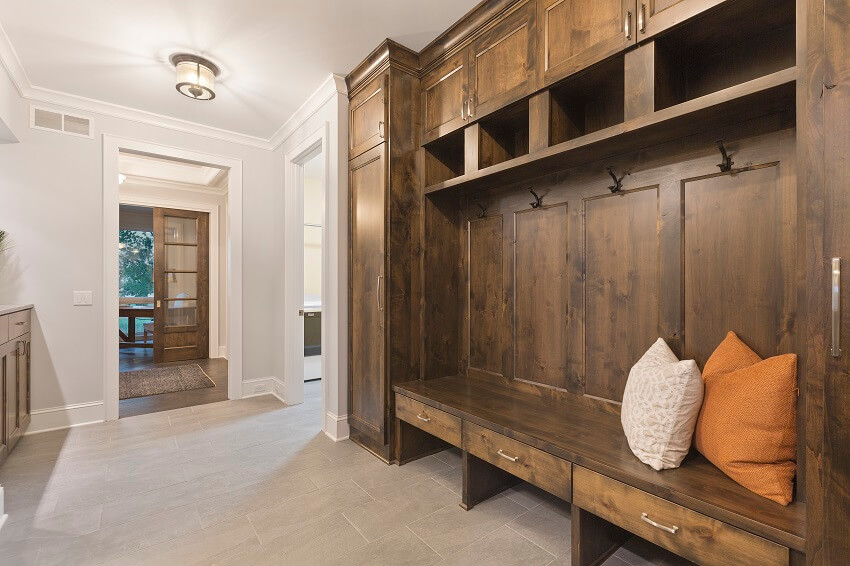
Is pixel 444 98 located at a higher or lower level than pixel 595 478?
higher

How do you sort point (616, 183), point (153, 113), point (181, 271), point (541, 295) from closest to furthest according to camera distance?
1. point (616, 183)
2. point (541, 295)
3. point (153, 113)
4. point (181, 271)

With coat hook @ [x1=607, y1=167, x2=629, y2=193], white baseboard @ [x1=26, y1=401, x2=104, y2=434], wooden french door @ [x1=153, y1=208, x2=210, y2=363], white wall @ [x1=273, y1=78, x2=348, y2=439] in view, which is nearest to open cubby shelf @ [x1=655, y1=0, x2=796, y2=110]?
coat hook @ [x1=607, y1=167, x2=629, y2=193]

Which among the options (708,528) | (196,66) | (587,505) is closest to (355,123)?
(196,66)

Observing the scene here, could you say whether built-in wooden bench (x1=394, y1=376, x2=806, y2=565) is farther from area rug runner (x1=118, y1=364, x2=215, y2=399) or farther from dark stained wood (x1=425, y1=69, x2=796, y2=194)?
area rug runner (x1=118, y1=364, x2=215, y2=399)

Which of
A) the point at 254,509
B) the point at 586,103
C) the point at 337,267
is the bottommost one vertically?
the point at 254,509

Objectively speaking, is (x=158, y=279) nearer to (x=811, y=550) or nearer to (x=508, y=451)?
(x=508, y=451)

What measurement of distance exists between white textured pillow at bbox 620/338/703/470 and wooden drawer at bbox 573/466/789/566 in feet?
0.49

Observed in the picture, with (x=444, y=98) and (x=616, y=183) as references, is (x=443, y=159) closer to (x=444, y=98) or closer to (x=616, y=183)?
(x=444, y=98)

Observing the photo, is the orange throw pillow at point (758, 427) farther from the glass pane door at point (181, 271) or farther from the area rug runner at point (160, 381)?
the glass pane door at point (181, 271)

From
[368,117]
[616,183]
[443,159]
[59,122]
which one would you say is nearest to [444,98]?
[443,159]

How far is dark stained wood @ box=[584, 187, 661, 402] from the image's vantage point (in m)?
1.90

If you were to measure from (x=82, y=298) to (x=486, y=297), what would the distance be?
11.1 ft

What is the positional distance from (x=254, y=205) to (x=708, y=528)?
4.34 meters

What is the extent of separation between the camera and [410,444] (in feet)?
8.86
